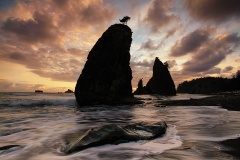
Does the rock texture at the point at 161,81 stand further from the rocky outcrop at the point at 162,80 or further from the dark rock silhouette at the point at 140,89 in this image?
the dark rock silhouette at the point at 140,89

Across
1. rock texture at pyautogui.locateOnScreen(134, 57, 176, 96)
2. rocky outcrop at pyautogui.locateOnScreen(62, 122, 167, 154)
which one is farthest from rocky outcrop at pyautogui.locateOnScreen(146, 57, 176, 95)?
rocky outcrop at pyautogui.locateOnScreen(62, 122, 167, 154)

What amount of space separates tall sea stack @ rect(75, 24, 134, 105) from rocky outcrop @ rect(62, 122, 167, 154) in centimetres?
2052

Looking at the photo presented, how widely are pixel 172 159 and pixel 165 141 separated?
1.72 meters

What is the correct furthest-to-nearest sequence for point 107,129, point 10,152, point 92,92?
point 92,92, point 107,129, point 10,152

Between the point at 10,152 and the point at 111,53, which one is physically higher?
the point at 111,53

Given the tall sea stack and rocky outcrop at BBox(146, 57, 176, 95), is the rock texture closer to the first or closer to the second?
rocky outcrop at BBox(146, 57, 176, 95)

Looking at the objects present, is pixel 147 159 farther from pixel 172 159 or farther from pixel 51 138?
pixel 51 138

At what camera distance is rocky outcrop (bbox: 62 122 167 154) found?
17.5 feet

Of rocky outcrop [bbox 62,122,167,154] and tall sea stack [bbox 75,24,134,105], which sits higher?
tall sea stack [bbox 75,24,134,105]

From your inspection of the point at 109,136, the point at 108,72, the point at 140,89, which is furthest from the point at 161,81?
the point at 109,136

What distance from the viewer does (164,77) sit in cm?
7819

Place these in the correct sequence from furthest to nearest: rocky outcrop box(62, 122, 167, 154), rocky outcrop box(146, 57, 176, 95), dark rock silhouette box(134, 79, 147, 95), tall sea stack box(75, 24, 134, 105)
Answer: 1. dark rock silhouette box(134, 79, 147, 95)
2. rocky outcrop box(146, 57, 176, 95)
3. tall sea stack box(75, 24, 134, 105)
4. rocky outcrop box(62, 122, 167, 154)

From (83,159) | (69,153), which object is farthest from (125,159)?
(69,153)

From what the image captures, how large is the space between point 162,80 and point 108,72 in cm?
5292
